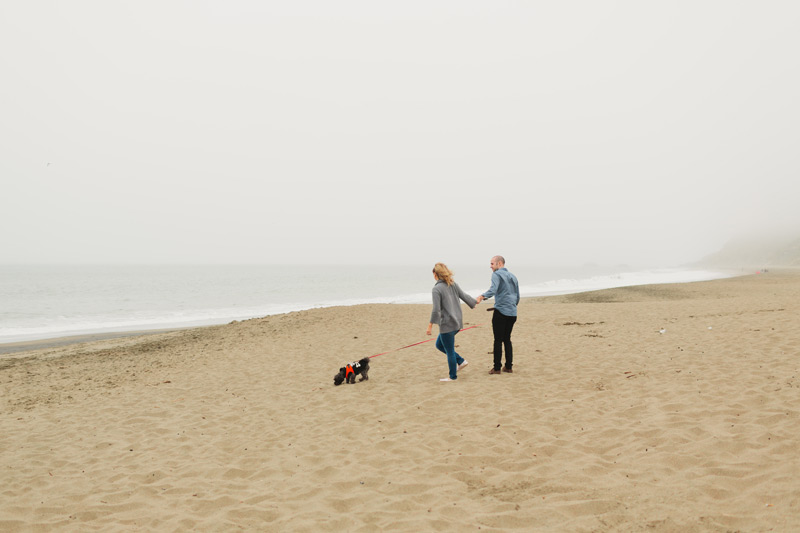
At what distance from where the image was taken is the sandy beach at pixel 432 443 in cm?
373

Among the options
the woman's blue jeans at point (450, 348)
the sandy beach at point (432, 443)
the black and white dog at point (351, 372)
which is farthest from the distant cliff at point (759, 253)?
the black and white dog at point (351, 372)

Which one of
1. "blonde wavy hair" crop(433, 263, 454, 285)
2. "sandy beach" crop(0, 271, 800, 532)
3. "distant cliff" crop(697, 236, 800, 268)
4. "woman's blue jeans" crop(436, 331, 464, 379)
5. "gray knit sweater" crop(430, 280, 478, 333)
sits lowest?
"sandy beach" crop(0, 271, 800, 532)

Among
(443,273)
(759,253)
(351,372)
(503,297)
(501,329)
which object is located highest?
(759,253)

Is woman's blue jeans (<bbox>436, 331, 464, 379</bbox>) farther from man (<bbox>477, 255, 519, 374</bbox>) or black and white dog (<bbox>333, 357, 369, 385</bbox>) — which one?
black and white dog (<bbox>333, 357, 369, 385</bbox>)

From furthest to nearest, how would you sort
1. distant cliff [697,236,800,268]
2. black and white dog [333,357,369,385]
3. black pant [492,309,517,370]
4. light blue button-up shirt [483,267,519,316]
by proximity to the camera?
distant cliff [697,236,800,268]
black and white dog [333,357,369,385]
black pant [492,309,517,370]
light blue button-up shirt [483,267,519,316]

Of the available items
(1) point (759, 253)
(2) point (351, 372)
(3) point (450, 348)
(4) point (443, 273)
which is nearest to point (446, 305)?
(4) point (443, 273)

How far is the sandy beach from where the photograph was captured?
147 inches

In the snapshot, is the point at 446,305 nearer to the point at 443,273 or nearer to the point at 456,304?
the point at 456,304

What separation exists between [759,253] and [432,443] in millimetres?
144406

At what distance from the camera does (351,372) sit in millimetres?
8641

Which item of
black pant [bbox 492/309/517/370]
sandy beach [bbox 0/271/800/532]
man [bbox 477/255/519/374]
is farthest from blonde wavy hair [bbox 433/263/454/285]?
sandy beach [bbox 0/271/800/532]

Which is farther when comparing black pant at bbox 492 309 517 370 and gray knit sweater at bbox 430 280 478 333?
black pant at bbox 492 309 517 370

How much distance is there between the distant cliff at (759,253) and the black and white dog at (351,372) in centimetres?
10115

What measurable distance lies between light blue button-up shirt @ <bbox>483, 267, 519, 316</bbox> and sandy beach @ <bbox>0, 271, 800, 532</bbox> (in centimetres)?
126
